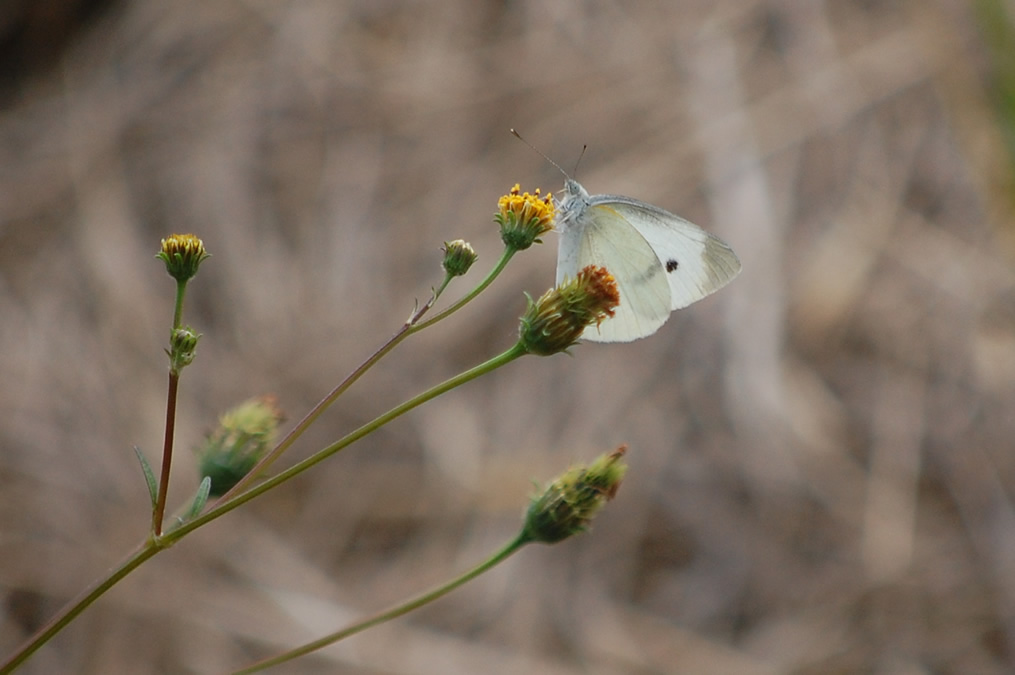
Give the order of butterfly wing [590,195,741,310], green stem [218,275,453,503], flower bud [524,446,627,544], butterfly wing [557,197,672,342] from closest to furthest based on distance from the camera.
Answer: green stem [218,275,453,503], flower bud [524,446,627,544], butterfly wing [557,197,672,342], butterfly wing [590,195,741,310]

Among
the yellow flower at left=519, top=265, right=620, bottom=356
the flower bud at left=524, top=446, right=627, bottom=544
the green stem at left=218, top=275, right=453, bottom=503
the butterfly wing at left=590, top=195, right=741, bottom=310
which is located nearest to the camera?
the green stem at left=218, top=275, right=453, bottom=503

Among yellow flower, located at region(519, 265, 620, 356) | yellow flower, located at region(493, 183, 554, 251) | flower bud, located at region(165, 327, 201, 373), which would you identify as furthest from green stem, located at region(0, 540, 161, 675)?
yellow flower, located at region(493, 183, 554, 251)

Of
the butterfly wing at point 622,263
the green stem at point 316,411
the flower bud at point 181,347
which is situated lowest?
the green stem at point 316,411

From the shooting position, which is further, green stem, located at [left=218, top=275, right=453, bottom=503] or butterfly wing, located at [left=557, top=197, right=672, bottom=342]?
butterfly wing, located at [left=557, top=197, right=672, bottom=342]

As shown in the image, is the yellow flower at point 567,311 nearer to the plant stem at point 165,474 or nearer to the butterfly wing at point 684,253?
the plant stem at point 165,474

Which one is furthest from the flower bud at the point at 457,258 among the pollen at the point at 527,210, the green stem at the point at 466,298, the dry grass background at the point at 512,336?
the dry grass background at the point at 512,336

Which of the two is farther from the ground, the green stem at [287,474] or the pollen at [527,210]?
the pollen at [527,210]

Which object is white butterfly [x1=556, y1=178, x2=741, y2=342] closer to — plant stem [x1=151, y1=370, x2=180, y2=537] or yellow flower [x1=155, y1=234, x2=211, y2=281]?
yellow flower [x1=155, y1=234, x2=211, y2=281]
